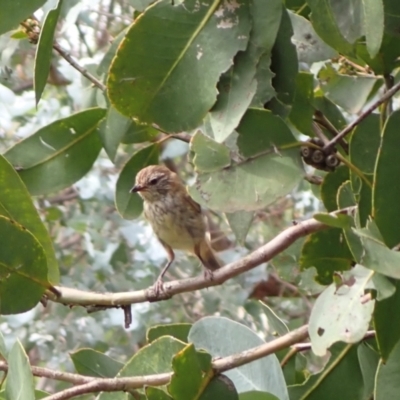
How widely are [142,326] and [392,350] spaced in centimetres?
313

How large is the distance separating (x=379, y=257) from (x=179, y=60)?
52 centimetres

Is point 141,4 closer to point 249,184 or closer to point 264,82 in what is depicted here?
point 264,82

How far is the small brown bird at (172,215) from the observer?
3709 millimetres

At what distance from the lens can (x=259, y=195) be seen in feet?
5.02

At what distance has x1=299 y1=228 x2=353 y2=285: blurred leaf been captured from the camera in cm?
180

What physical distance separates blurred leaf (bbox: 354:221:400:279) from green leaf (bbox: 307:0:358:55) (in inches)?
14.0

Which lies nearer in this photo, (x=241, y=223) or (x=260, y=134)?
(x=260, y=134)

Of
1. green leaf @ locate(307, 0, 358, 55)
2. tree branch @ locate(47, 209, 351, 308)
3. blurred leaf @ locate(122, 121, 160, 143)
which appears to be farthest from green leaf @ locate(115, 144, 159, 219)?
green leaf @ locate(307, 0, 358, 55)

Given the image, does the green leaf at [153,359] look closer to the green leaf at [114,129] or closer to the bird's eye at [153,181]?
the green leaf at [114,129]

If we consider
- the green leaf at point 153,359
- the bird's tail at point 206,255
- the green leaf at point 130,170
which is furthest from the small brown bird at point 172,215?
the green leaf at point 153,359

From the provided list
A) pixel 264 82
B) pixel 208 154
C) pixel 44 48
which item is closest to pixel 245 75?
pixel 264 82

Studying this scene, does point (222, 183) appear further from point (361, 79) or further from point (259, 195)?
point (361, 79)

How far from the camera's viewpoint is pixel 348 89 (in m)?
2.04

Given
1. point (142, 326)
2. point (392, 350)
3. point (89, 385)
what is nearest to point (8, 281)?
point (89, 385)
